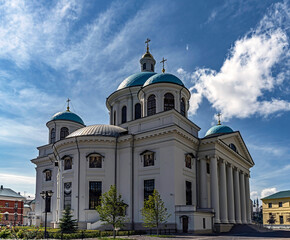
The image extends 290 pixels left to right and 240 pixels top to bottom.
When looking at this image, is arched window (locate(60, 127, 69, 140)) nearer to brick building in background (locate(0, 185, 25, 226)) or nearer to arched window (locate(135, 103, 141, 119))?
arched window (locate(135, 103, 141, 119))

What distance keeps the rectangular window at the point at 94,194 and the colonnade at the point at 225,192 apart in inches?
395

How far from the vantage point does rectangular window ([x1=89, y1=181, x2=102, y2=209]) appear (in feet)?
101

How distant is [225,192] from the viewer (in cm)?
3444

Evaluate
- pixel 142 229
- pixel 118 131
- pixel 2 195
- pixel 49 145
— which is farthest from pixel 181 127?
pixel 2 195

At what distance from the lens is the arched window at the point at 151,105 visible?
113 ft

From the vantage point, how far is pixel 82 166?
3133cm

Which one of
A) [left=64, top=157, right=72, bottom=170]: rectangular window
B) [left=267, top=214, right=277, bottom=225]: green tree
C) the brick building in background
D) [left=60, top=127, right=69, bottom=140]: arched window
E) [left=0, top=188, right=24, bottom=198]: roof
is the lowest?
[left=267, top=214, right=277, bottom=225]: green tree

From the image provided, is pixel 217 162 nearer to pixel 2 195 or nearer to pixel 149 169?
pixel 149 169

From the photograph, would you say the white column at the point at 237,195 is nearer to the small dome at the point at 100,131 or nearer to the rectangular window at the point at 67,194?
the small dome at the point at 100,131

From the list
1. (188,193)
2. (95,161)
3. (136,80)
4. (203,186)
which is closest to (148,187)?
(188,193)

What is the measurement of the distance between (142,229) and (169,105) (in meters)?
12.5

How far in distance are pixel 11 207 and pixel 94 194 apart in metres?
46.5

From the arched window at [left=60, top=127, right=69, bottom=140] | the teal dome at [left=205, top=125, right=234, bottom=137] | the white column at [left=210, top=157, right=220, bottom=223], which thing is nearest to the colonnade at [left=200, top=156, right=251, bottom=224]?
the white column at [left=210, top=157, right=220, bottom=223]

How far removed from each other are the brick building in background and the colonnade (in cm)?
4609
